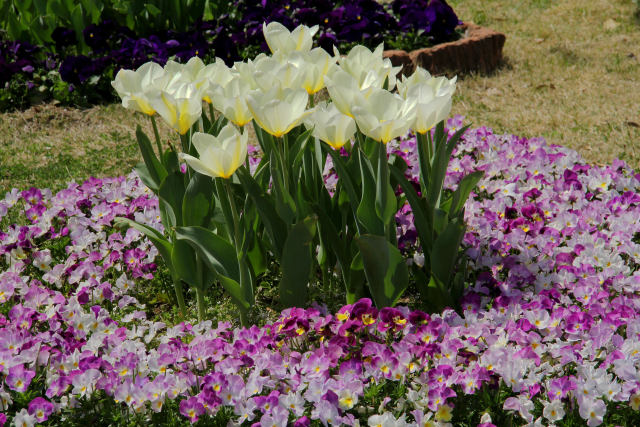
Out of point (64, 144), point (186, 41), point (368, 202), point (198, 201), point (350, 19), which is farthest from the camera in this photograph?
point (350, 19)

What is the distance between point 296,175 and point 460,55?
3438mm

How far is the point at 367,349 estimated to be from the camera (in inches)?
73.7

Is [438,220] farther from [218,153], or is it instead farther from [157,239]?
[157,239]

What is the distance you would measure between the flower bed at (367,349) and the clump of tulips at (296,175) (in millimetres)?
162

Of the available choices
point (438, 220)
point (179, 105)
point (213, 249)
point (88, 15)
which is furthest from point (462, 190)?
point (88, 15)

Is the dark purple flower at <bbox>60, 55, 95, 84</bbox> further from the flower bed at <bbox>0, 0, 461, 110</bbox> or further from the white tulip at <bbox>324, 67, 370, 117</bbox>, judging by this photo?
the white tulip at <bbox>324, 67, 370, 117</bbox>

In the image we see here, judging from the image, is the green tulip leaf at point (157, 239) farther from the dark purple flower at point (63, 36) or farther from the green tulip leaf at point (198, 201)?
the dark purple flower at point (63, 36)

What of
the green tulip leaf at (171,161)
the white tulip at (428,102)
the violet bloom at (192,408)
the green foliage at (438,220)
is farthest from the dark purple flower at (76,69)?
the violet bloom at (192,408)

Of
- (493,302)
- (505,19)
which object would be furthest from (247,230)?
(505,19)

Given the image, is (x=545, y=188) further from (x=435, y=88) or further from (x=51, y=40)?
(x=51, y=40)

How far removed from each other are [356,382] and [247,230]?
0.57m

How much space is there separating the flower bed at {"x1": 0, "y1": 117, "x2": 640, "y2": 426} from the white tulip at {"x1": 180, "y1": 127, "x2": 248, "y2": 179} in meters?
0.50

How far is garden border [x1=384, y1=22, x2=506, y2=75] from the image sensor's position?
198 inches

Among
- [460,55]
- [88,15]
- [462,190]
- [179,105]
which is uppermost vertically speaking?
[179,105]
